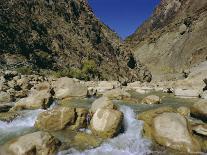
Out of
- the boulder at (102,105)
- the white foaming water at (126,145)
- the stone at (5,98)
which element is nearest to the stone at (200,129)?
the white foaming water at (126,145)

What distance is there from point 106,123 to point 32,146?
4.17m

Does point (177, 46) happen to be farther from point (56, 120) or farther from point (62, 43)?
point (56, 120)

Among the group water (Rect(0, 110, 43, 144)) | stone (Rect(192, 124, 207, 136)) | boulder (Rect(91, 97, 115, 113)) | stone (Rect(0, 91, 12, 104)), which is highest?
stone (Rect(0, 91, 12, 104))

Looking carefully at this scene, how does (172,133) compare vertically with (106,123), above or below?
below

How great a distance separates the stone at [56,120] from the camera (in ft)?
58.2

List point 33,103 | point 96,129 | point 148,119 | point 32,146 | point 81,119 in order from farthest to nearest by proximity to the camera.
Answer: point 33,103 < point 148,119 < point 81,119 < point 96,129 < point 32,146

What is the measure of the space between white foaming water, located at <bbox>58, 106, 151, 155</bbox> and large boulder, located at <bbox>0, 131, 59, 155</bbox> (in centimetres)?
63

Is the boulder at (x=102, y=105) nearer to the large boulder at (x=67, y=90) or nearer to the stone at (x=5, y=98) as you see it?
the stone at (x=5, y=98)

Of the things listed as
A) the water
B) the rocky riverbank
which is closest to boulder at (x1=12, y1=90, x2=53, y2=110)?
the rocky riverbank

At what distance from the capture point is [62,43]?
55219mm

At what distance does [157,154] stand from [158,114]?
149 inches

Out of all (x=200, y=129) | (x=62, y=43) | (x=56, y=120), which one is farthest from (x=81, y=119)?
(x=62, y=43)

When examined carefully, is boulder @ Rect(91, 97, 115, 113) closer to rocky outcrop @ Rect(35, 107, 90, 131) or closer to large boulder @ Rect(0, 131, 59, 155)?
rocky outcrop @ Rect(35, 107, 90, 131)

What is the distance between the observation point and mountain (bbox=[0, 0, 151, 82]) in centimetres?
4600
